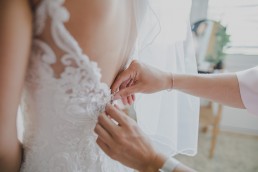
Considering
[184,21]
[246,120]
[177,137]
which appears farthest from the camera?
[246,120]

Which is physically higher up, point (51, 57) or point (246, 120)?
point (51, 57)

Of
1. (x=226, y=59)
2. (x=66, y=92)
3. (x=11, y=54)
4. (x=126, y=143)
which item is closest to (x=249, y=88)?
(x=126, y=143)

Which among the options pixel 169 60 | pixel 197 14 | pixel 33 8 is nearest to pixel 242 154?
pixel 197 14

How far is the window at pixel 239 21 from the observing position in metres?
2.35

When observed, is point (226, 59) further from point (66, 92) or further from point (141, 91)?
point (66, 92)

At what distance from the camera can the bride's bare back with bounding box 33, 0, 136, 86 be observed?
1.48 ft

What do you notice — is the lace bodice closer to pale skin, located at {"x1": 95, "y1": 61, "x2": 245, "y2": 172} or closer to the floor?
pale skin, located at {"x1": 95, "y1": 61, "x2": 245, "y2": 172}

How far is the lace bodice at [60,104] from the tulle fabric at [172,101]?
252mm

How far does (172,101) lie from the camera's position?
874 millimetres

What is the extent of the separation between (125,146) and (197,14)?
226 cm

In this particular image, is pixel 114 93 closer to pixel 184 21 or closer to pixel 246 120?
pixel 184 21

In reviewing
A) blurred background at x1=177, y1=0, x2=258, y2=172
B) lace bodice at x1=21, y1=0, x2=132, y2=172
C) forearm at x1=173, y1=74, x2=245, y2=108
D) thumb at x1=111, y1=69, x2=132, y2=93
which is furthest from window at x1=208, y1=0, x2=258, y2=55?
lace bodice at x1=21, y1=0, x2=132, y2=172

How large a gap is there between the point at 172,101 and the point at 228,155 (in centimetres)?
153

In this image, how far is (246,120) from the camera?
8.07 feet
